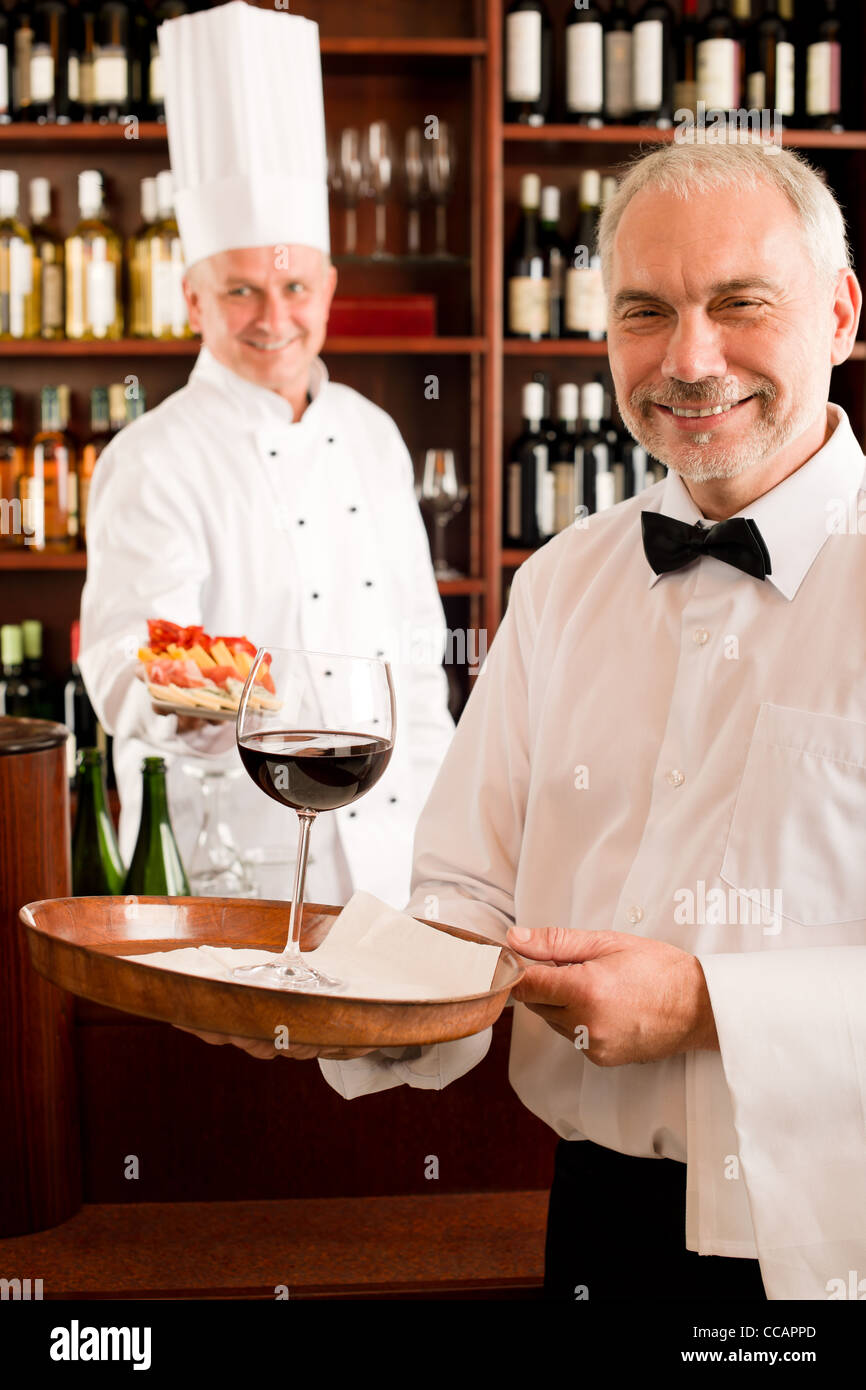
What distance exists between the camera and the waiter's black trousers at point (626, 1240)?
103cm

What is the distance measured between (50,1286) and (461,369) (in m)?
2.50

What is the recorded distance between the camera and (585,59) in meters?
3.00

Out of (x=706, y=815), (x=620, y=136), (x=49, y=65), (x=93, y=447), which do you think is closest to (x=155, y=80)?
(x=49, y=65)

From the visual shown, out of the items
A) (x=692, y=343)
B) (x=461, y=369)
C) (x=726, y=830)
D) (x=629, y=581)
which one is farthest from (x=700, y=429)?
(x=461, y=369)

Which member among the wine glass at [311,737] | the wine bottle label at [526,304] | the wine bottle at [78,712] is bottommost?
the wine bottle at [78,712]

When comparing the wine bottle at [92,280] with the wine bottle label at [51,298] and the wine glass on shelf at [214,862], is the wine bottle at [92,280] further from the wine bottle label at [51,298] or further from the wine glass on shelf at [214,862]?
the wine glass on shelf at [214,862]

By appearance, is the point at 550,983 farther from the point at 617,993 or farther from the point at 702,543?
the point at 702,543

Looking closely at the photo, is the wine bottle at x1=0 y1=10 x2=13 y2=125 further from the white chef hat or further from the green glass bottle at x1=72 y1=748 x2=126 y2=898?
the green glass bottle at x1=72 y1=748 x2=126 y2=898

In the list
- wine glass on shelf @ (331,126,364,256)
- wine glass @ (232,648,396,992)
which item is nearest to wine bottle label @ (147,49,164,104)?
wine glass on shelf @ (331,126,364,256)

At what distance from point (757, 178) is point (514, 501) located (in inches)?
83.8

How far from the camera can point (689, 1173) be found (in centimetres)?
96

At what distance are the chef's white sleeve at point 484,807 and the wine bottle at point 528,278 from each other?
197 cm

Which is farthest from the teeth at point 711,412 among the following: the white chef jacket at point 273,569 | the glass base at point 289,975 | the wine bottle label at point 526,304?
the wine bottle label at point 526,304

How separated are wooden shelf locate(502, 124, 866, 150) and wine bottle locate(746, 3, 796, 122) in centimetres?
8
